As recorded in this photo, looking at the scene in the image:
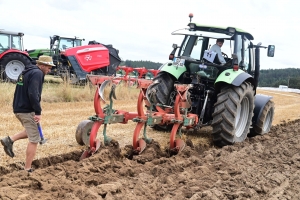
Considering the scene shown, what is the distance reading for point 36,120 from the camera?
15.8ft

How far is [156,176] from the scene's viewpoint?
16.0ft

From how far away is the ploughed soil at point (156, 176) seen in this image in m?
4.06

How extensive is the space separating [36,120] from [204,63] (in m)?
3.63

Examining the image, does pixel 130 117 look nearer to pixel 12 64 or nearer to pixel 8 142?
pixel 8 142

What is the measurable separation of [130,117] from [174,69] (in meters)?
2.01

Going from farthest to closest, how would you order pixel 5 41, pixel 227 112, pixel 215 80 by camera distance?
pixel 5 41, pixel 215 80, pixel 227 112

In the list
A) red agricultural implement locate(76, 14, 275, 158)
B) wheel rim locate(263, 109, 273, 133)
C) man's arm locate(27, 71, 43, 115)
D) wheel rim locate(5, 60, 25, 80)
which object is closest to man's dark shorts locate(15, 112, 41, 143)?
man's arm locate(27, 71, 43, 115)

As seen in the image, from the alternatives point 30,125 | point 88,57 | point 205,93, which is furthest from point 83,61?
point 30,125

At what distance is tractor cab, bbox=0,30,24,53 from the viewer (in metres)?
16.2

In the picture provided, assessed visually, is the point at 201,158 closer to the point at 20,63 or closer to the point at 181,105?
the point at 181,105

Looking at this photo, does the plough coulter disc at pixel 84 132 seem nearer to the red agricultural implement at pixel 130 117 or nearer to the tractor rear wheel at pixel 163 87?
the red agricultural implement at pixel 130 117

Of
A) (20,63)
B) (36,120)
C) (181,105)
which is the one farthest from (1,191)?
(20,63)

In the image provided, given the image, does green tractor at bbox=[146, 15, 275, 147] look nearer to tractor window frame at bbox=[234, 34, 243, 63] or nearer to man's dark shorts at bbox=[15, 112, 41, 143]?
tractor window frame at bbox=[234, 34, 243, 63]

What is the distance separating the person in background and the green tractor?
245 centimetres
